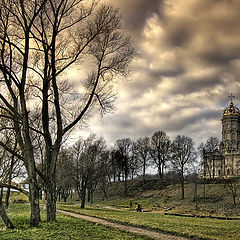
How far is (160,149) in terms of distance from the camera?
72562 millimetres

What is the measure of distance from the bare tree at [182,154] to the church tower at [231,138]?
21.1 metres

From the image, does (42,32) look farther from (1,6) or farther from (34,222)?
(34,222)

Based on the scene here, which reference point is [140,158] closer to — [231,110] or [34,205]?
[231,110]

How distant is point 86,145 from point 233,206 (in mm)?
23493

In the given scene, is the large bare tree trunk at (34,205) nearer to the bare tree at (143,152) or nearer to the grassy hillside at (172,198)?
the grassy hillside at (172,198)

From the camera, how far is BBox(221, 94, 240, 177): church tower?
80625mm

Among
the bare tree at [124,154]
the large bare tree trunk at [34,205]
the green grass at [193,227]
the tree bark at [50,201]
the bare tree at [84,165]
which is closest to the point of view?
the large bare tree trunk at [34,205]

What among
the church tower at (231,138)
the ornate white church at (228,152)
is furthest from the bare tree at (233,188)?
the church tower at (231,138)

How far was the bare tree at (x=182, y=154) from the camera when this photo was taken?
198 ft

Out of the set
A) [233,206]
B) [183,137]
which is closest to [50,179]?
[233,206]

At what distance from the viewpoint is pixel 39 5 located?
43.3ft

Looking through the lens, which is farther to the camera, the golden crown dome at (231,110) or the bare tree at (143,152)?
the golden crown dome at (231,110)

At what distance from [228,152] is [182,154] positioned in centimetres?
2743

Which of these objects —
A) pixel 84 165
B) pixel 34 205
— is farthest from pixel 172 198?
pixel 34 205
